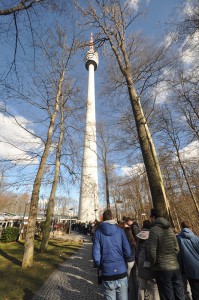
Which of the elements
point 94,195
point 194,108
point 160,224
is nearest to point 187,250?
point 160,224

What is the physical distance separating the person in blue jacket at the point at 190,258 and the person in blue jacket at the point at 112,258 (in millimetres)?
1505

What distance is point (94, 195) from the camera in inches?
1229

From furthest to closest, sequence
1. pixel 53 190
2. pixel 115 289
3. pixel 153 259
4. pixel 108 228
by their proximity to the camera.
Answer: pixel 53 190, pixel 153 259, pixel 108 228, pixel 115 289

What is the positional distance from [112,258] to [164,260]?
1038 mm

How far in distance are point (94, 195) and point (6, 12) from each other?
2855cm

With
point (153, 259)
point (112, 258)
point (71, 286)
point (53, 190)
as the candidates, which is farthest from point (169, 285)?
point (53, 190)

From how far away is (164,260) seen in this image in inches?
132

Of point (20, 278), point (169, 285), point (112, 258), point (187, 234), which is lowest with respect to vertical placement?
point (20, 278)

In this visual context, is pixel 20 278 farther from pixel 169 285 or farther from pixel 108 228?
pixel 169 285

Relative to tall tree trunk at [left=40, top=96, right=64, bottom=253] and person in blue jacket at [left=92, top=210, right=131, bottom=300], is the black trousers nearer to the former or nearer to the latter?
person in blue jacket at [left=92, top=210, right=131, bottom=300]

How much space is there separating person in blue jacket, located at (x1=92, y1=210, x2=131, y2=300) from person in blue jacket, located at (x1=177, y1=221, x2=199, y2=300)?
4.94ft

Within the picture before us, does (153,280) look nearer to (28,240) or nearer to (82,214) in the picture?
(28,240)

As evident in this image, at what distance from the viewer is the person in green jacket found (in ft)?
10.8

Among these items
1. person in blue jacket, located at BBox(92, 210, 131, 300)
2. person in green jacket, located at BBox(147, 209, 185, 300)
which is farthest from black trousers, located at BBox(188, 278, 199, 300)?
person in blue jacket, located at BBox(92, 210, 131, 300)
